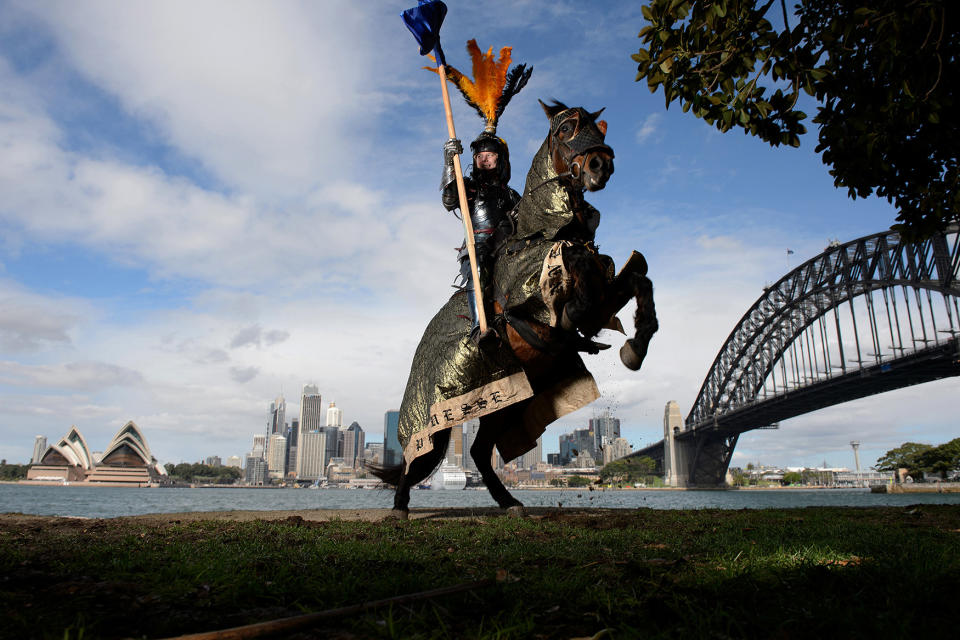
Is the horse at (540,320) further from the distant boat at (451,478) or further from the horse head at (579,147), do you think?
the distant boat at (451,478)

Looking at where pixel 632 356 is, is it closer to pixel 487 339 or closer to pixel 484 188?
pixel 487 339

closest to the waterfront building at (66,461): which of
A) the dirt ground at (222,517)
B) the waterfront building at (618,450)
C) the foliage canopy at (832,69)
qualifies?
the waterfront building at (618,450)

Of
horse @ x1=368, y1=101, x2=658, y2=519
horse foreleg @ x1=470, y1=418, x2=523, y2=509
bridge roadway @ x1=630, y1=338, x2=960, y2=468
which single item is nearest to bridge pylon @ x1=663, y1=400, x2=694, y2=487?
bridge roadway @ x1=630, y1=338, x2=960, y2=468

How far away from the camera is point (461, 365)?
23.7ft

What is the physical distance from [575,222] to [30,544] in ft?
19.0

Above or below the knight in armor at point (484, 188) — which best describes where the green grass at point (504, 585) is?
below

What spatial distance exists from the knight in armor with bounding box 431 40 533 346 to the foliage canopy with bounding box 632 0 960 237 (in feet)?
10.2

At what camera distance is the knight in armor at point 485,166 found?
24.7ft

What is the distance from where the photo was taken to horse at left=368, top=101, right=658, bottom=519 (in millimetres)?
6051

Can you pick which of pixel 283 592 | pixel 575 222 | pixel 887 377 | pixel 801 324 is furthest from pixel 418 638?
pixel 801 324

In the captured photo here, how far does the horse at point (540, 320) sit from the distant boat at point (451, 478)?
89.2 metres

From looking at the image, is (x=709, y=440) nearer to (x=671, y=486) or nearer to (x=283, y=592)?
(x=671, y=486)

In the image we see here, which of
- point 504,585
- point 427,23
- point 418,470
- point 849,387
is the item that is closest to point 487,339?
point 418,470

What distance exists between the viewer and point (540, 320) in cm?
648
